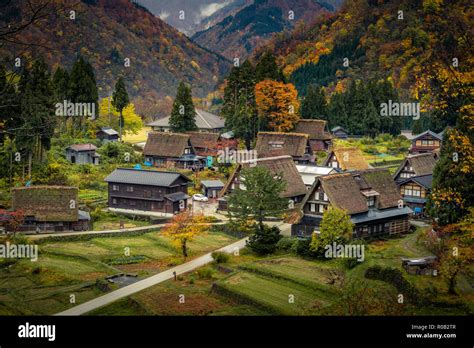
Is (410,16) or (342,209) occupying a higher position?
(410,16)

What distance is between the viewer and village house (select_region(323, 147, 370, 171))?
51244 mm

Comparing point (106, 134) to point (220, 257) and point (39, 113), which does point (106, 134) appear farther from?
point (220, 257)

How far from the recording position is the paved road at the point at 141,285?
24.6 metres

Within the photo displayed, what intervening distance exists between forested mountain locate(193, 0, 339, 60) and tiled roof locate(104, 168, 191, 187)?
4913 inches

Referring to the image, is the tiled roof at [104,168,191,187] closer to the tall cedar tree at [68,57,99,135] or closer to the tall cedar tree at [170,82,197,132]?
the tall cedar tree at [68,57,99,135]

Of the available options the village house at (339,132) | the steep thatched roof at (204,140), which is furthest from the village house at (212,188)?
the village house at (339,132)

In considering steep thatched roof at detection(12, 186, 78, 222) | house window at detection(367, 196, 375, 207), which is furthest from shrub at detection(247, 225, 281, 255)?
steep thatched roof at detection(12, 186, 78, 222)

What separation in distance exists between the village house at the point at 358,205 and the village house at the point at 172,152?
2186cm

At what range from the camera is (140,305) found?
25.0 metres

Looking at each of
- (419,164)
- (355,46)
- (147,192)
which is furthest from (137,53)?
(419,164)

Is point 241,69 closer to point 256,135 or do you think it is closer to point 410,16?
point 256,135
